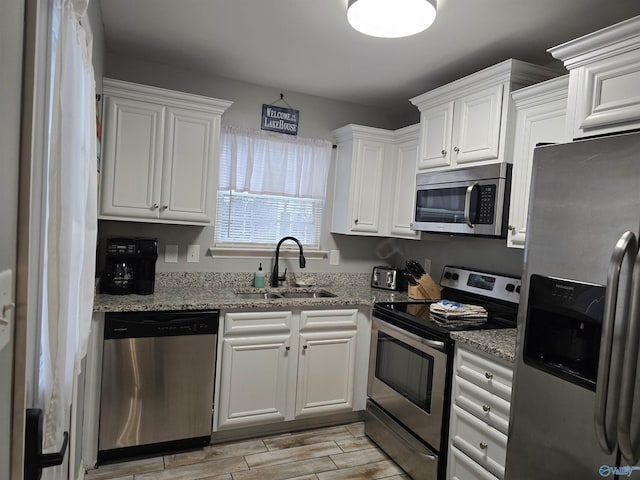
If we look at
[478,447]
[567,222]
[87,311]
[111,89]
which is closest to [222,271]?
[111,89]

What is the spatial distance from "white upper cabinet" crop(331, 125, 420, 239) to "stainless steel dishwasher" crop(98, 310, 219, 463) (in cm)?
138

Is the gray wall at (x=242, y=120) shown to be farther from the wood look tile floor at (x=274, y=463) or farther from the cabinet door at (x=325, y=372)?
the wood look tile floor at (x=274, y=463)

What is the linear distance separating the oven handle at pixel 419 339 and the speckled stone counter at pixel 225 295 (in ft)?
1.05

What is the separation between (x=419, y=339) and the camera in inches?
93.3

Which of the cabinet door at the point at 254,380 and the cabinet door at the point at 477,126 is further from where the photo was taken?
the cabinet door at the point at 254,380

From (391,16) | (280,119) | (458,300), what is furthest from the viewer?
(280,119)

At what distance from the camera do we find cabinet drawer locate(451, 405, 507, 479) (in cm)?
188

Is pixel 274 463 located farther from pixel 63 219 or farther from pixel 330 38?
pixel 330 38

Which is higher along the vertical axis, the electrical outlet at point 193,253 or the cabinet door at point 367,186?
the cabinet door at point 367,186

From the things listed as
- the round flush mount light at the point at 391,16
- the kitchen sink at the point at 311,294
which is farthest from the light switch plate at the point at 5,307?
the kitchen sink at the point at 311,294

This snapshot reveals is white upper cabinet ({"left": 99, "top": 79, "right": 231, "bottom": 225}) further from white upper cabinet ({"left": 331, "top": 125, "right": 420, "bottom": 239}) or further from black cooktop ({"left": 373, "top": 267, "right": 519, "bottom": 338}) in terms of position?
black cooktop ({"left": 373, "top": 267, "right": 519, "bottom": 338})

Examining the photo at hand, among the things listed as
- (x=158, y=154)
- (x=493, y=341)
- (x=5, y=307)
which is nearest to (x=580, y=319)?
(x=493, y=341)

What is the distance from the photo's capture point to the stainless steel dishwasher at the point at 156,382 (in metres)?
2.35

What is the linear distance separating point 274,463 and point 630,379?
194 cm
